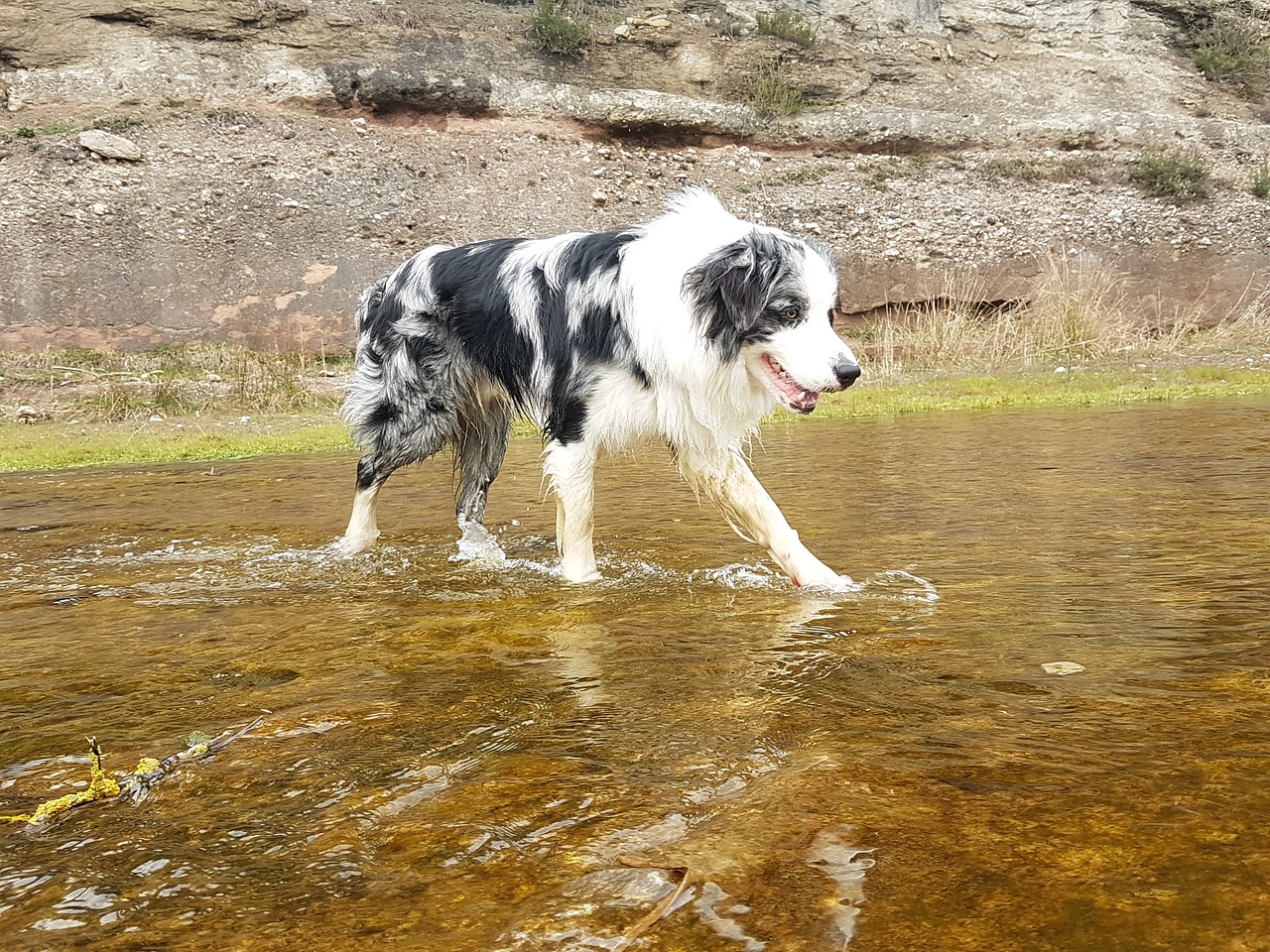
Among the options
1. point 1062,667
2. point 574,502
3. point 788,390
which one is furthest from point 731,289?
point 1062,667

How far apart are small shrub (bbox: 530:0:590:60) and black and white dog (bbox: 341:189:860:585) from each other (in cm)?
2143

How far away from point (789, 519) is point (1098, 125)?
24244 mm

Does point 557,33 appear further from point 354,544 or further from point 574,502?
point 574,502

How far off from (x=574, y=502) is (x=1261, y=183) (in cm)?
2474

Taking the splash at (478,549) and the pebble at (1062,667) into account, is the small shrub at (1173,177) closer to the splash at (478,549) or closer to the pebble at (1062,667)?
the splash at (478,549)

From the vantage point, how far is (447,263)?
243 inches

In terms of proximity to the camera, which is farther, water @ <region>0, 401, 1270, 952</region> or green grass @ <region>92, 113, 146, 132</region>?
green grass @ <region>92, 113, 146, 132</region>

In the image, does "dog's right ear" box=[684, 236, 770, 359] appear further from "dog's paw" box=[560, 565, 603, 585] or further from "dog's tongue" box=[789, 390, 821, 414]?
"dog's paw" box=[560, 565, 603, 585]

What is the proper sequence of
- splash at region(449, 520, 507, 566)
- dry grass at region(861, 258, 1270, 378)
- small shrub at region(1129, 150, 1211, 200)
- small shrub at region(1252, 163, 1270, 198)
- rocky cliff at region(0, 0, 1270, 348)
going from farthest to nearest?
small shrub at region(1252, 163, 1270, 198), small shrub at region(1129, 150, 1211, 200), rocky cliff at region(0, 0, 1270, 348), dry grass at region(861, 258, 1270, 378), splash at region(449, 520, 507, 566)

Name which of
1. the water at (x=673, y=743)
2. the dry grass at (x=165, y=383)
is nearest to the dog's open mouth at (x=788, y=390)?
the water at (x=673, y=743)

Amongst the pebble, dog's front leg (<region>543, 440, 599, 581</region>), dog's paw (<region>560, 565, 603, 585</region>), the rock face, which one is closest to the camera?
the pebble

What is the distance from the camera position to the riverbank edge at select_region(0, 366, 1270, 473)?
1152cm

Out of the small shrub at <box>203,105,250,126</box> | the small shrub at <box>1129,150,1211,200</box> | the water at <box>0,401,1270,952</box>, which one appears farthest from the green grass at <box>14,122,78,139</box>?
the small shrub at <box>1129,150,1211,200</box>

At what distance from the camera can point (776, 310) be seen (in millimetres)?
4703
